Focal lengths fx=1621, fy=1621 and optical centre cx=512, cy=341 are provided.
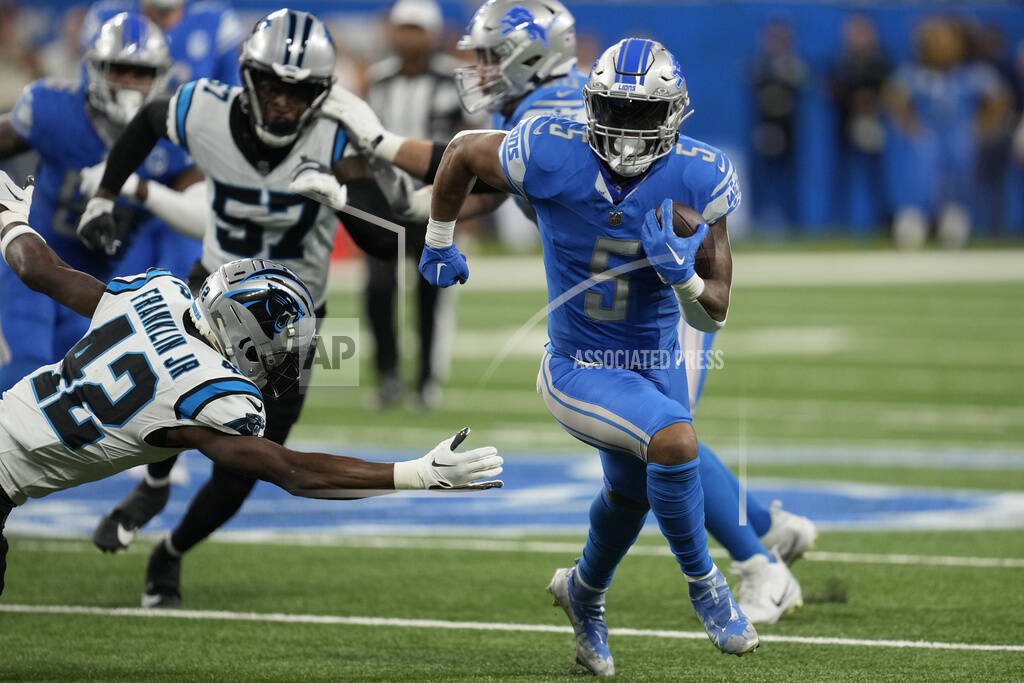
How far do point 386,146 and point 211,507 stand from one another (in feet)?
4.46

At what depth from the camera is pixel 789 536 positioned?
5.53 meters

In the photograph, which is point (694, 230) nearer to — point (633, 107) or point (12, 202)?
point (633, 107)

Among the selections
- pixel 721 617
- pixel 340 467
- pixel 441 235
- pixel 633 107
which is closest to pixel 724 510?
pixel 721 617

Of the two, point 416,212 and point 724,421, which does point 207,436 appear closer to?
point 416,212

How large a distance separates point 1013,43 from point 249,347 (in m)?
18.5

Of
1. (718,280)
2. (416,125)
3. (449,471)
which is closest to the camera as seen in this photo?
(449,471)

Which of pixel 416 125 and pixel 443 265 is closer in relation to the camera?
pixel 443 265

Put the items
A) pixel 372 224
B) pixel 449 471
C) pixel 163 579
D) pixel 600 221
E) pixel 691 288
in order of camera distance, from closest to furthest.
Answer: pixel 449 471 → pixel 691 288 → pixel 600 221 → pixel 372 224 → pixel 163 579

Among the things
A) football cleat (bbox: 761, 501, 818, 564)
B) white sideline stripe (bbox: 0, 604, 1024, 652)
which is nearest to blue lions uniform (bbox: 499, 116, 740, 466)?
white sideline stripe (bbox: 0, 604, 1024, 652)

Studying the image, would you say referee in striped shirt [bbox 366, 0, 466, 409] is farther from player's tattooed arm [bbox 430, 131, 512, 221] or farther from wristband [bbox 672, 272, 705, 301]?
wristband [bbox 672, 272, 705, 301]

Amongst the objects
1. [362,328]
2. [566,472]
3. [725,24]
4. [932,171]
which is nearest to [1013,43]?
[932,171]

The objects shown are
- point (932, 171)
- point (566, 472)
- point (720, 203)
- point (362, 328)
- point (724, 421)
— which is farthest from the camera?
point (932, 171)

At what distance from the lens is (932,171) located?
65.2 feet

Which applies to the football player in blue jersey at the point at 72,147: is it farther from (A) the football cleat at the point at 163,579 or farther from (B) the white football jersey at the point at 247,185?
(A) the football cleat at the point at 163,579
